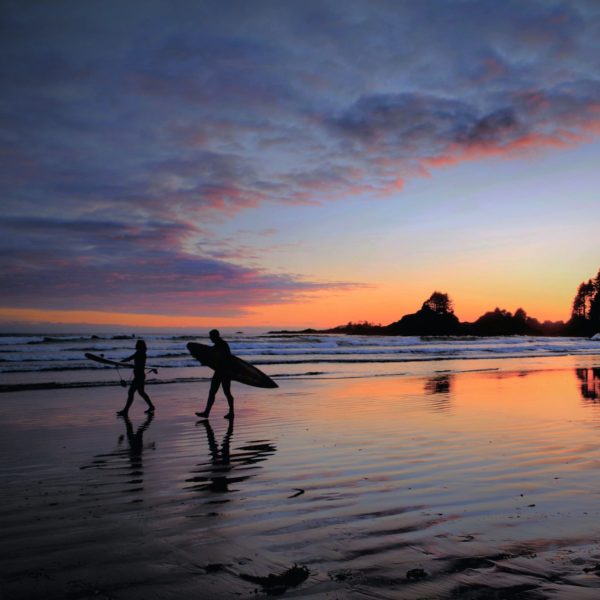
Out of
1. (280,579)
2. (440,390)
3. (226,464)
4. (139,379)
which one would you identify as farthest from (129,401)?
(280,579)

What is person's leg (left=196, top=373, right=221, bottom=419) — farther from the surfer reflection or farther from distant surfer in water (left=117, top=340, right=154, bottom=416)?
the surfer reflection

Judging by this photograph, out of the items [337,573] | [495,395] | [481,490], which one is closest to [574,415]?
[495,395]

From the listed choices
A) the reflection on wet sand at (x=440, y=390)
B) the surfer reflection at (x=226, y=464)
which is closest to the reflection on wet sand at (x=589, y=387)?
the reflection on wet sand at (x=440, y=390)

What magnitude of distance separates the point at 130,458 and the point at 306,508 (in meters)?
4.03

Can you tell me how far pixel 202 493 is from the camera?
20.0 ft

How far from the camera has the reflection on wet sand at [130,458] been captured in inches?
273

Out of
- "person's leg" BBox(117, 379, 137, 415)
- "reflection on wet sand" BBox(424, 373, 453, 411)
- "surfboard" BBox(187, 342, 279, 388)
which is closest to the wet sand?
"person's leg" BBox(117, 379, 137, 415)

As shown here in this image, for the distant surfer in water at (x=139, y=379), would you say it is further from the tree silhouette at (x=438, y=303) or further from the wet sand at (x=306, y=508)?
the tree silhouette at (x=438, y=303)

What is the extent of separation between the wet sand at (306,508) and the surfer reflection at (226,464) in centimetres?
5

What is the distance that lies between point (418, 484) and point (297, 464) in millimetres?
1885

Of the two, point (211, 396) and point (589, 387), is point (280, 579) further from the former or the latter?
point (589, 387)

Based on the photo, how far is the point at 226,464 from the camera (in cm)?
778

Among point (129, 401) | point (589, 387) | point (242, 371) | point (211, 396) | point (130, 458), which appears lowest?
point (589, 387)

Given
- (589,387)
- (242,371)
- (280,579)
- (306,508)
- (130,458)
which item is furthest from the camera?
(589,387)
